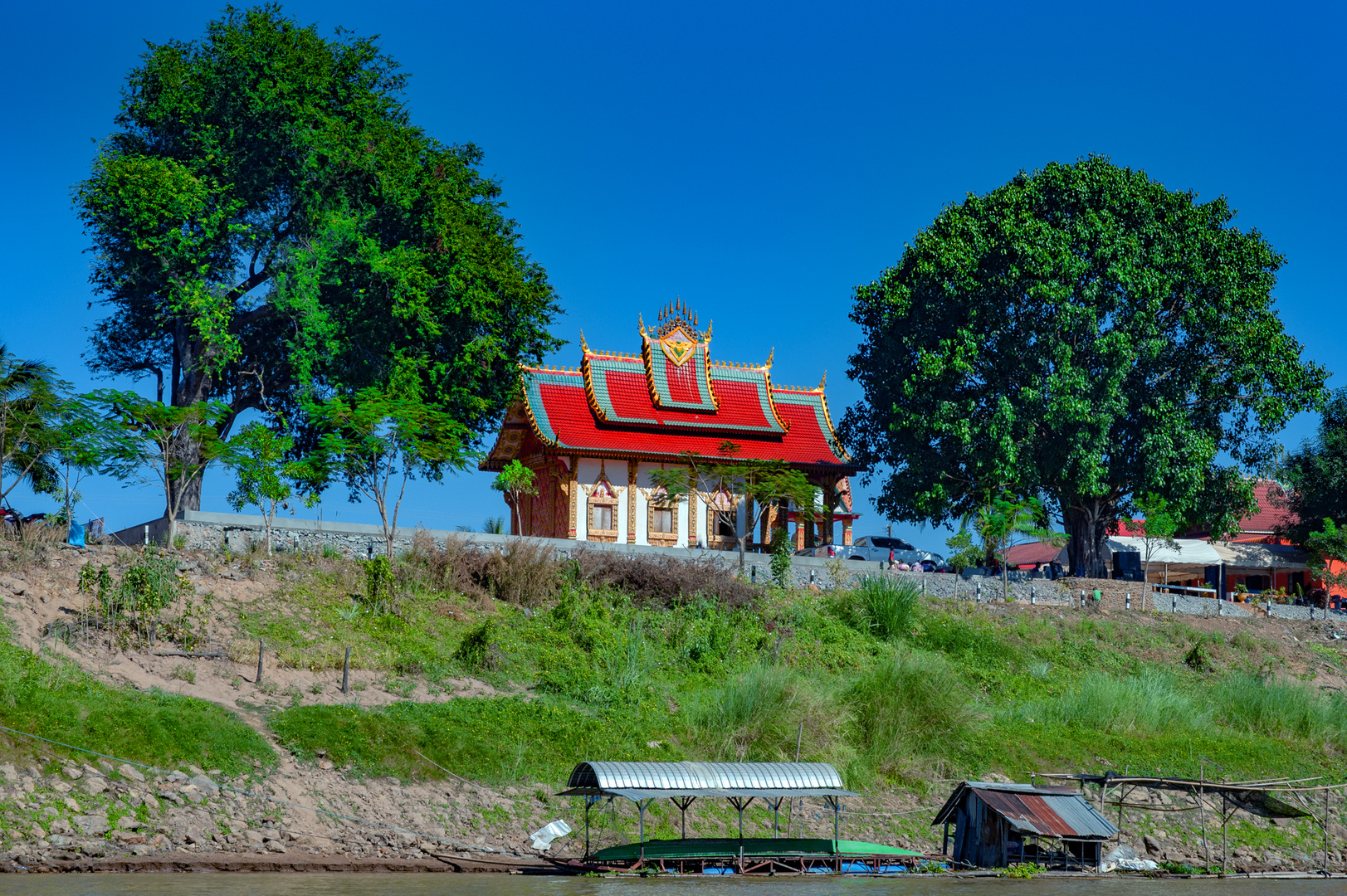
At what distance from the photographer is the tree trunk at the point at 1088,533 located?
157 feet

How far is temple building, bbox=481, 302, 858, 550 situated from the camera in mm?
46500

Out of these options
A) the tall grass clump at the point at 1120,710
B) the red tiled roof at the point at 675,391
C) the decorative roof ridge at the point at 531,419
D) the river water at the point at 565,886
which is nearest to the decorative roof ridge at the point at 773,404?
the red tiled roof at the point at 675,391

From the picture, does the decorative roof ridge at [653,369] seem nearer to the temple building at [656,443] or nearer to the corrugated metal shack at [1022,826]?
the temple building at [656,443]

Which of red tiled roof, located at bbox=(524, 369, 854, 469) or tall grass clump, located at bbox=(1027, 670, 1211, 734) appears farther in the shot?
red tiled roof, located at bbox=(524, 369, 854, 469)

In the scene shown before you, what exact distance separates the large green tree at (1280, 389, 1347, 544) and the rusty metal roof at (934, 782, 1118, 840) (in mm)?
36835

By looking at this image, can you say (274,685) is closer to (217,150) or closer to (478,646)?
(478,646)

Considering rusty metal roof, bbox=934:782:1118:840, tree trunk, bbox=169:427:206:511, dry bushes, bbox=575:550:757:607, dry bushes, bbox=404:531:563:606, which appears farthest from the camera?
tree trunk, bbox=169:427:206:511

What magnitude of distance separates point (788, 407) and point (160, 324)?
75.3 ft

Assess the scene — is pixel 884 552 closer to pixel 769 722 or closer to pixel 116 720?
pixel 769 722

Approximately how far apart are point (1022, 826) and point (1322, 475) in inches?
1587

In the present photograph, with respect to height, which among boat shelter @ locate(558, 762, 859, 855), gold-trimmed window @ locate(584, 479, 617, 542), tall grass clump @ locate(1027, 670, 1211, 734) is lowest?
boat shelter @ locate(558, 762, 859, 855)

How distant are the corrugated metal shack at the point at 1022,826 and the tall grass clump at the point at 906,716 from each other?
375cm

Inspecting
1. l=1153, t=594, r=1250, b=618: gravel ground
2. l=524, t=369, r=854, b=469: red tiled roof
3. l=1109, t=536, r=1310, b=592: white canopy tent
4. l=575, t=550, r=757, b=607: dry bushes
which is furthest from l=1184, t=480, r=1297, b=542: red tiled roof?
l=575, t=550, r=757, b=607: dry bushes

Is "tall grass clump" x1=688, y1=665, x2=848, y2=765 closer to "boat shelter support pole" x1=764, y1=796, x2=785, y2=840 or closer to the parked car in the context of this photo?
"boat shelter support pole" x1=764, y1=796, x2=785, y2=840
